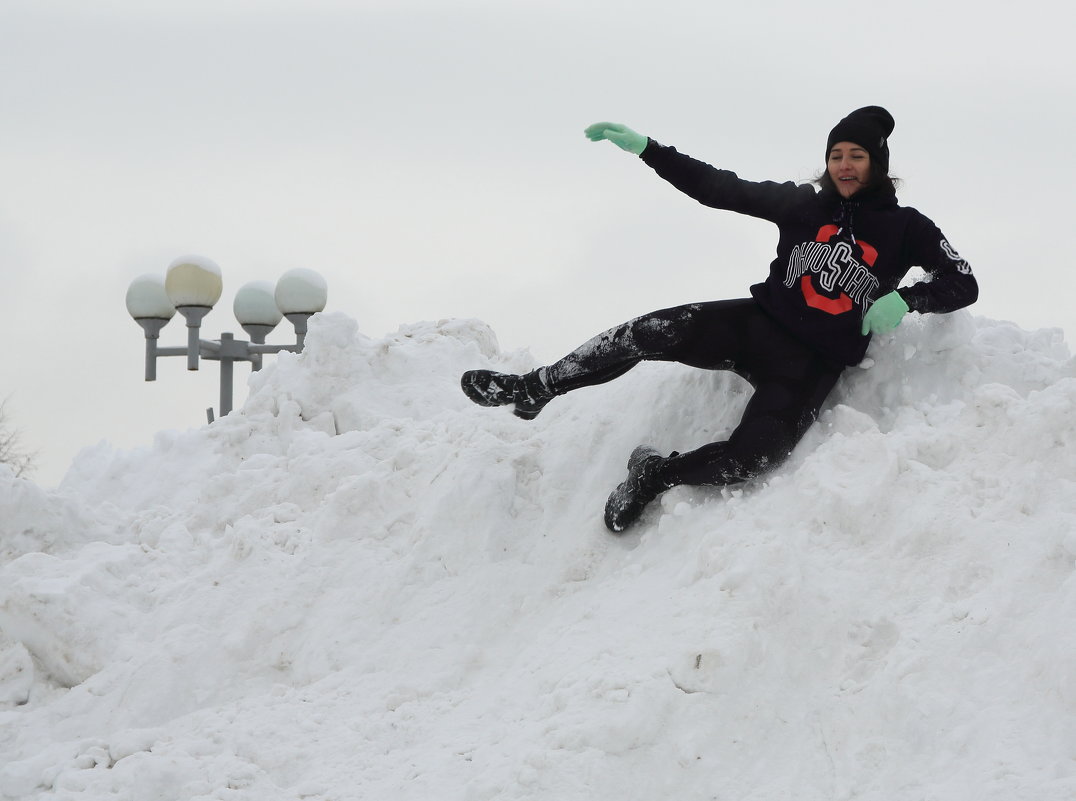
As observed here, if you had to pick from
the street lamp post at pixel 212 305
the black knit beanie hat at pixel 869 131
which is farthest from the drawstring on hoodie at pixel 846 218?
the street lamp post at pixel 212 305

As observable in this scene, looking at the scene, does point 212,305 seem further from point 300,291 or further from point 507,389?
point 507,389

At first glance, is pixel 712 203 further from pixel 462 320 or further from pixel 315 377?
pixel 462 320

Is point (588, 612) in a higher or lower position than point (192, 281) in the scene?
lower

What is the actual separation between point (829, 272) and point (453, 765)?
2.39 meters

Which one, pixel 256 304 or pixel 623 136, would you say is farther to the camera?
pixel 256 304

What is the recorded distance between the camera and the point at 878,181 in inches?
168

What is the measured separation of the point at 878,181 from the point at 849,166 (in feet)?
0.50

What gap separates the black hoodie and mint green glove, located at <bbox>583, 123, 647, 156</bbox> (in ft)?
1.68

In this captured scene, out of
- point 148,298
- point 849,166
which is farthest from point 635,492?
point 148,298

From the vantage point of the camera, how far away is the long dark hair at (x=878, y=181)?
4.25 meters

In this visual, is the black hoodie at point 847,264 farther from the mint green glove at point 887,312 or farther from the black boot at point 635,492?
the black boot at point 635,492

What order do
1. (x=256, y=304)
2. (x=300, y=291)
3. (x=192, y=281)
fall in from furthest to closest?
(x=256, y=304) < (x=300, y=291) < (x=192, y=281)

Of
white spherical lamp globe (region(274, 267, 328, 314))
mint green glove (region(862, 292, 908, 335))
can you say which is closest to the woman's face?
mint green glove (region(862, 292, 908, 335))

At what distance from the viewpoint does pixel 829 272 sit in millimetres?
4188
